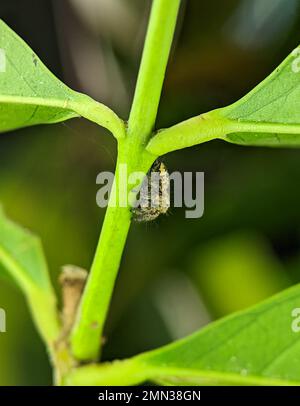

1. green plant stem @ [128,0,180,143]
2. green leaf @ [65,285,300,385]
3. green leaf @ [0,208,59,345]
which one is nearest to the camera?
green plant stem @ [128,0,180,143]

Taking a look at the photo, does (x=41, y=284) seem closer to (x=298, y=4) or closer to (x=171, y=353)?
(x=171, y=353)

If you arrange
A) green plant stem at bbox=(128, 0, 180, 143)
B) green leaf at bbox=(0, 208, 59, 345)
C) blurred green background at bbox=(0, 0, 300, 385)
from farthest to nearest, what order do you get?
blurred green background at bbox=(0, 0, 300, 385) < green leaf at bbox=(0, 208, 59, 345) < green plant stem at bbox=(128, 0, 180, 143)

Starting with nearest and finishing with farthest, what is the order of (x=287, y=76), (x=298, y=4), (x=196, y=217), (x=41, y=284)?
(x=287, y=76)
(x=41, y=284)
(x=298, y=4)
(x=196, y=217)

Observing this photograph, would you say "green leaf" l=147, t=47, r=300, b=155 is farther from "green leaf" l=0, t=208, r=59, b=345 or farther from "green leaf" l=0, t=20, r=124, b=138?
"green leaf" l=0, t=208, r=59, b=345

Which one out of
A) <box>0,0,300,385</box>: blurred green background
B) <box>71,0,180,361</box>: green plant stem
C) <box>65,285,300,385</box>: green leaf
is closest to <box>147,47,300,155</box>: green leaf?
<box>71,0,180,361</box>: green plant stem

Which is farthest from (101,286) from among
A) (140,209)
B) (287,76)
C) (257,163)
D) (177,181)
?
(257,163)

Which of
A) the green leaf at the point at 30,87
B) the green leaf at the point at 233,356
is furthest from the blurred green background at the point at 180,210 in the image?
the green leaf at the point at 30,87

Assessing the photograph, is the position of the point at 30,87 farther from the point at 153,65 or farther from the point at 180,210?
the point at 180,210
